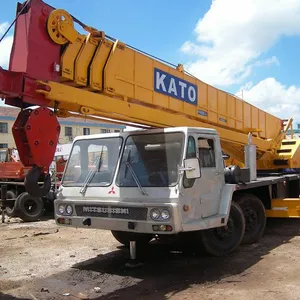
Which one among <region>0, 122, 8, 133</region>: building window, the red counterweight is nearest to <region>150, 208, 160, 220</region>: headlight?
the red counterweight

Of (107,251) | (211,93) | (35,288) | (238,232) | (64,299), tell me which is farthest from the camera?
(211,93)

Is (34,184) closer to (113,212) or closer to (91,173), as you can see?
(113,212)

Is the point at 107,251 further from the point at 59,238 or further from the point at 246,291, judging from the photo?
the point at 246,291

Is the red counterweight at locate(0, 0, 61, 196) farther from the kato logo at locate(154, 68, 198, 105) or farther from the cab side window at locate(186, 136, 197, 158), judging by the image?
the kato logo at locate(154, 68, 198, 105)

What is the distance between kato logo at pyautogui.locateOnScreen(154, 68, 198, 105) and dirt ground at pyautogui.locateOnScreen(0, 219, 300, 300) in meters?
2.74

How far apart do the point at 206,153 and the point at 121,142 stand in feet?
4.22

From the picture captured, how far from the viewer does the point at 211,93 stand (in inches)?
328

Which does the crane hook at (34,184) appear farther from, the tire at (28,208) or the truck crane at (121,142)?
the tire at (28,208)

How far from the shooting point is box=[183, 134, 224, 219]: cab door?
18.3 ft

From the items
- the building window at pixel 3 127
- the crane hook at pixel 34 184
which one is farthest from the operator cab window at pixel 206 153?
the building window at pixel 3 127

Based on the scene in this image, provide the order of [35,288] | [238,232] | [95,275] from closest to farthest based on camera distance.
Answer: [35,288] → [95,275] → [238,232]

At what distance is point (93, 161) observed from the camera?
6.15 meters

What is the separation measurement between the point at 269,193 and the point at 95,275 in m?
4.24

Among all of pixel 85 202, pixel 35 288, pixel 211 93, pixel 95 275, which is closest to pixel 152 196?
pixel 85 202
